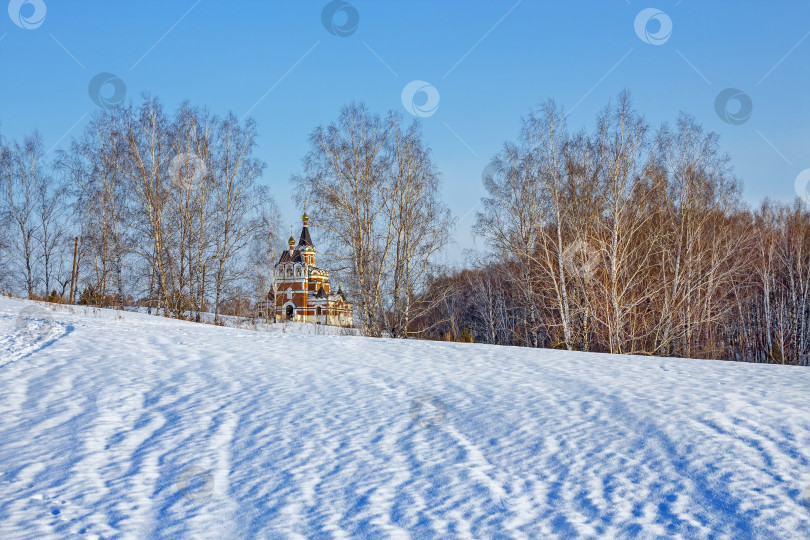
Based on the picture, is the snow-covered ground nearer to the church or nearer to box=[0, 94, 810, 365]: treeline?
box=[0, 94, 810, 365]: treeline

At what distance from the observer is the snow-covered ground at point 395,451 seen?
3.88m

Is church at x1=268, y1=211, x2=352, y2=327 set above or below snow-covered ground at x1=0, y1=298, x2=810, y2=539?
above

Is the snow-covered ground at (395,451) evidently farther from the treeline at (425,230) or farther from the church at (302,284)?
the church at (302,284)

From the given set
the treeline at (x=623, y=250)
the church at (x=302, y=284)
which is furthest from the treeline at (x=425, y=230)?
the church at (x=302, y=284)

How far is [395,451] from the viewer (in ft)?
16.5

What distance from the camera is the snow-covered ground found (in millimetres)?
3877

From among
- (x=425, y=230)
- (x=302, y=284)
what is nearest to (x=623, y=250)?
(x=425, y=230)

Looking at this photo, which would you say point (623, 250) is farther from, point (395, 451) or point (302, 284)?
point (302, 284)

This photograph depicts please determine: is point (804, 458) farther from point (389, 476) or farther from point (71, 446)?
point (71, 446)

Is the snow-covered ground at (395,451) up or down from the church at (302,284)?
down

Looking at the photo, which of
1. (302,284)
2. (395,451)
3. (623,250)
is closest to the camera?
(395,451)

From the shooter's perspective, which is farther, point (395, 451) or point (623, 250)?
point (623, 250)

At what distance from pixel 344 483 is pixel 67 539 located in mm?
1958

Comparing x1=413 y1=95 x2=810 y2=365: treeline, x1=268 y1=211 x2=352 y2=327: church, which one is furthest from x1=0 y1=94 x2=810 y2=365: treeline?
x1=268 y1=211 x2=352 y2=327: church
